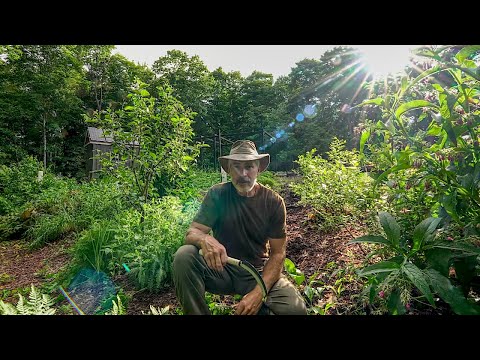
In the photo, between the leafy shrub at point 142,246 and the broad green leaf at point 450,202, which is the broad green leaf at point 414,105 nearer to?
the broad green leaf at point 450,202

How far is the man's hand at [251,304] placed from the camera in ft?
4.09

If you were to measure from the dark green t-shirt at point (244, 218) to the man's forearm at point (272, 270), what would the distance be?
0.13 metres

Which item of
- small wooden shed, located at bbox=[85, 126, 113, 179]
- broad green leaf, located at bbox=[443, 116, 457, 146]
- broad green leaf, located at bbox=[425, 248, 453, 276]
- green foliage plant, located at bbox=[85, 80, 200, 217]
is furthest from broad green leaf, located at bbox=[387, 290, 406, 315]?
small wooden shed, located at bbox=[85, 126, 113, 179]

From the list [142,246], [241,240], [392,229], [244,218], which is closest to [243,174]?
[244,218]

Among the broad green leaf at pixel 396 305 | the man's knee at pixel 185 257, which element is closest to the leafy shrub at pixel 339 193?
the broad green leaf at pixel 396 305

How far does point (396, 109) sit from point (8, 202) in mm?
5595

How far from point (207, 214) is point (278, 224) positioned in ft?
1.25

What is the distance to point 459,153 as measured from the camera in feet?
3.34

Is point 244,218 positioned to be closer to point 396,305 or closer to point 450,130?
point 396,305

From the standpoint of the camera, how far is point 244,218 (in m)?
1.52

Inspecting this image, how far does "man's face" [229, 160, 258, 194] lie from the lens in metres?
1.50

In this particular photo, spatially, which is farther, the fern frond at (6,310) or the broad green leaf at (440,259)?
the fern frond at (6,310)

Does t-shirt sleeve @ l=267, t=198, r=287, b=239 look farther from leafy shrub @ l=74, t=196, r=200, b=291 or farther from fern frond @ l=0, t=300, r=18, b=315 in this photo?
fern frond @ l=0, t=300, r=18, b=315
